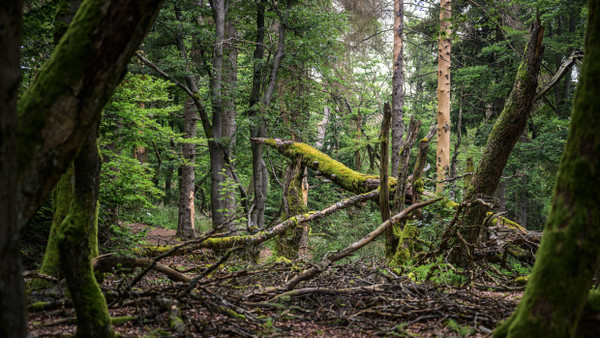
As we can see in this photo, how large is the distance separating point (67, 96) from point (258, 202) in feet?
29.7

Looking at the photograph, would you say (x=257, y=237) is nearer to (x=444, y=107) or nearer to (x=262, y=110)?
(x=262, y=110)

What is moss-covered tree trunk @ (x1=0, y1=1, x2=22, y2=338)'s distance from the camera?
1.49 meters

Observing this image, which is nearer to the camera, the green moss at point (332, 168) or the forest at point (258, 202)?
the forest at point (258, 202)

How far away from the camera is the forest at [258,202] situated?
72.8 inches

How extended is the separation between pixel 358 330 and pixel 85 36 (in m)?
2.97

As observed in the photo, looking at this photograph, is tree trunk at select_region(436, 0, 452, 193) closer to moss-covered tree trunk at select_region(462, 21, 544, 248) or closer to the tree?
moss-covered tree trunk at select_region(462, 21, 544, 248)

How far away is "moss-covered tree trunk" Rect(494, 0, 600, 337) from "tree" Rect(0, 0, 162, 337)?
2470 millimetres

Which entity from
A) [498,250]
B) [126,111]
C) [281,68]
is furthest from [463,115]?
[126,111]

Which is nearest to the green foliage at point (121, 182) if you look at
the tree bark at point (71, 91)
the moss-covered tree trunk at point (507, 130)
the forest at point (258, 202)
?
the forest at point (258, 202)

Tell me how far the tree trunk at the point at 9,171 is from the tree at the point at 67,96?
11 millimetres

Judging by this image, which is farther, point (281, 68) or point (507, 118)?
point (281, 68)

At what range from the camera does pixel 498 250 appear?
5910 millimetres

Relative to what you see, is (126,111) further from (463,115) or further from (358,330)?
(463,115)

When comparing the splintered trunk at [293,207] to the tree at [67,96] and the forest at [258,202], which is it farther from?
the tree at [67,96]
